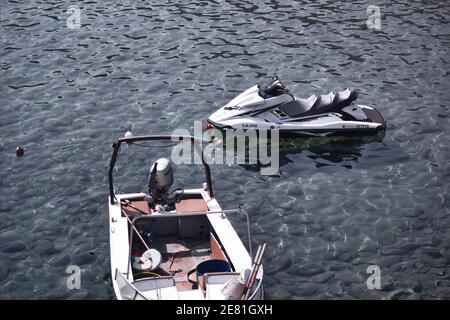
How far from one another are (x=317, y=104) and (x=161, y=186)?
9.49 meters

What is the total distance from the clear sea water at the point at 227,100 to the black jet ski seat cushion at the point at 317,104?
1337 millimetres

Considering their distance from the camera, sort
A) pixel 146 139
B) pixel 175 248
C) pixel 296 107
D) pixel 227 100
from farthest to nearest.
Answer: pixel 227 100, pixel 296 107, pixel 175 248, pixel 146 139

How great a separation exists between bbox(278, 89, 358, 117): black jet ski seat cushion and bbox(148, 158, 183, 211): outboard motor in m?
7.76

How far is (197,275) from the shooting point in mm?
19984

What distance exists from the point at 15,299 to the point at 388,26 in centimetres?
2706

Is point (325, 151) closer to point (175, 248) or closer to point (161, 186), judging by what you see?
point (161, 186)

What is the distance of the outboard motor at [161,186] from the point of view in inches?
886

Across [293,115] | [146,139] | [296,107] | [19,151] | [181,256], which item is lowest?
[181,256]

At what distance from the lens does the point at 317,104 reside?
1155 inches

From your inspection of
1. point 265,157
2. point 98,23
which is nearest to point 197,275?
point 265,157

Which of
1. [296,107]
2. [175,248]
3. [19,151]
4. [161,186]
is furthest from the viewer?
[296,107]

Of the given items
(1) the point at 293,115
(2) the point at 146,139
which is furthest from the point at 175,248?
(1) the point at 293,115

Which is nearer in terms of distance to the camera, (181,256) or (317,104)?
(181,256)

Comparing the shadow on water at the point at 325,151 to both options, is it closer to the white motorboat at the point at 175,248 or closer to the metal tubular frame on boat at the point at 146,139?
the white motorboat at the point at 175,248
